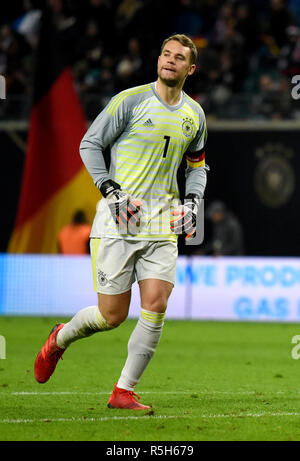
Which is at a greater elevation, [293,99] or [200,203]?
[293,99]

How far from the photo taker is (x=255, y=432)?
5.43 m

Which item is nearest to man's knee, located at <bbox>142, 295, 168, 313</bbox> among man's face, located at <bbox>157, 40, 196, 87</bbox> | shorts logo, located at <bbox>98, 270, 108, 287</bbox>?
shorts logo, located at <bbox>98, 270, 108, 287</bbox>

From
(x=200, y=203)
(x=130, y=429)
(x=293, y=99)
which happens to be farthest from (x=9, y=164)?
(x=130, y=429)

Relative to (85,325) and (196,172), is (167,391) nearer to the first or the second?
(85,325)

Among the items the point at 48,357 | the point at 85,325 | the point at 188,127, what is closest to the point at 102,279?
the point at 85,325

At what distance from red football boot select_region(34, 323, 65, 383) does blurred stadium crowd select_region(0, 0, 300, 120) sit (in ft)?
38.4

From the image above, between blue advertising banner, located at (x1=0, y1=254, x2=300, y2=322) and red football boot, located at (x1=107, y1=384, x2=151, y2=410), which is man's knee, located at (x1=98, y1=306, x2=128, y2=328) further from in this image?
blue advertising banner, located at (x1=0, y1=254, x2=300, y2=322)

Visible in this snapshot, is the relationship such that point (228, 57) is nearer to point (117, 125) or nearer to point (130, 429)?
point (117, 125)

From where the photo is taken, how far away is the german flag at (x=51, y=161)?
54.0ft

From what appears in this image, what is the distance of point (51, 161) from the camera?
1662 cm

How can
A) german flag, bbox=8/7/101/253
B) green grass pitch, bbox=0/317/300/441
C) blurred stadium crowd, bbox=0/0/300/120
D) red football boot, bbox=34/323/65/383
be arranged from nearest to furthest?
green grass pitch, bbox=0/317/300/441, red football boot, bbox=34/323/65/383, german flag, bbox=8/7/101/253, blurred stadium crowd, bbox=0/0/300/120

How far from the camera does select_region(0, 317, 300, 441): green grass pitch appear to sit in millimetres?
5426

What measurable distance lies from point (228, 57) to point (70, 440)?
14333 millimetres

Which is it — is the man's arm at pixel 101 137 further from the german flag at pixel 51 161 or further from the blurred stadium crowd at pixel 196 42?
the blurred stadium crowd at pixel 196 42
